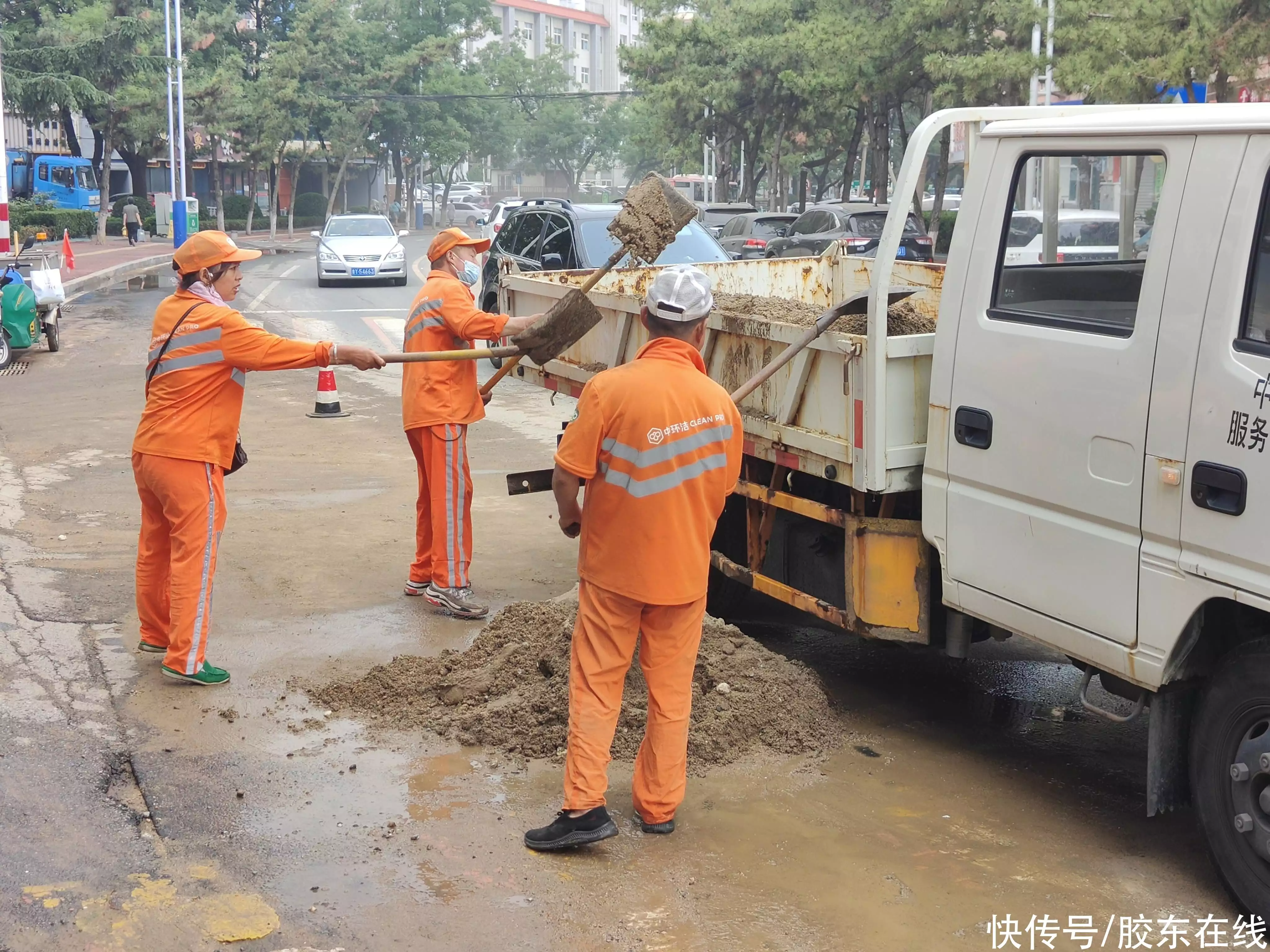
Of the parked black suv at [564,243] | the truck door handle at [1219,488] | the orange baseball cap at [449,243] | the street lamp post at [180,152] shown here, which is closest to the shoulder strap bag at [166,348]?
the orange baseball cap at [449,243]

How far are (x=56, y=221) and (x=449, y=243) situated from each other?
40.8m

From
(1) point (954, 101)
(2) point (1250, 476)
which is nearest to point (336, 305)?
(1) point (954, 101)

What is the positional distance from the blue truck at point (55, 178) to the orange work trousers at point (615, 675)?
4946 centimetres

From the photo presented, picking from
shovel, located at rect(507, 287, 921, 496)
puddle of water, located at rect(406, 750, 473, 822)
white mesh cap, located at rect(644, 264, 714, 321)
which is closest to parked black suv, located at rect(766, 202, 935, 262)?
shovel, located at rect(507, 287, 921, 496)

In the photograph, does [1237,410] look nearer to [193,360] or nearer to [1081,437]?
[1081,437]

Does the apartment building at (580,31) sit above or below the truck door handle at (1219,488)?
above

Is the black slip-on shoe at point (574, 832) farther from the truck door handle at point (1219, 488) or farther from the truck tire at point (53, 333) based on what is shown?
the truck tire at point (53, 333)

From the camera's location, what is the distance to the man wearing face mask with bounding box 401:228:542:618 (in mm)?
6715

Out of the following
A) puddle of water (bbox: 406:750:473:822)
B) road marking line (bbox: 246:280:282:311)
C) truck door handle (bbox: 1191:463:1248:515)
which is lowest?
puddle of water (bbox: 406:750:473:822)

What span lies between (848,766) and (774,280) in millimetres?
3428

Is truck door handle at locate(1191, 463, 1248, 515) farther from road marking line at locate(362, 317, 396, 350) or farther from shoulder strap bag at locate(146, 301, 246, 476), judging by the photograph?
road marking line at locate(362, 317, 396, 350)

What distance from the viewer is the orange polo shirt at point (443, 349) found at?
6664 mm

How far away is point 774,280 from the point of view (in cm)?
773

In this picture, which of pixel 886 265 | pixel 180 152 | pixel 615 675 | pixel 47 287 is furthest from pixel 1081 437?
pixel 180 152
